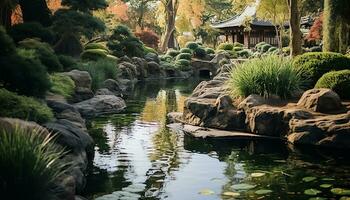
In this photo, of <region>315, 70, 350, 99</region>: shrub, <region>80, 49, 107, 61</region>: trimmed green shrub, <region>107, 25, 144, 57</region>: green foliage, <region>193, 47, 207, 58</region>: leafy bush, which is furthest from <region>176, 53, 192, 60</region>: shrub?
<region>315, 70, 350, 99</region>: shrub

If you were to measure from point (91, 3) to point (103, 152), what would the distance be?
1432 centimetres

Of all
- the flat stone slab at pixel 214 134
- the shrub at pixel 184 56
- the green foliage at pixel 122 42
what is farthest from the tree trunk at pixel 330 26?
the shrub at pixel 184 56

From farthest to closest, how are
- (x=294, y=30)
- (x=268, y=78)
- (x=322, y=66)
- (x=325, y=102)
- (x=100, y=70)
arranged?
(x=100, y=70)
(x=294, y=30)
(x=322, y=66)
(x=268, y=78)
(x=325, y=102)

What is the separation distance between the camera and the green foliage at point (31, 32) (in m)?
19.2

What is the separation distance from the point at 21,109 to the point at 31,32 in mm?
11352

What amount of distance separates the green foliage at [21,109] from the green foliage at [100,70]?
33.4 feet

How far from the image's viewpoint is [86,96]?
56.3 ft

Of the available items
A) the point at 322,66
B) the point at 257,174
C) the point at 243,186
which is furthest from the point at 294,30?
the point at 243,186

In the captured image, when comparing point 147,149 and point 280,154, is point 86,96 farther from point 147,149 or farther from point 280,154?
point 280,154

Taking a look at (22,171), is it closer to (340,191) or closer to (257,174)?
(257,174)

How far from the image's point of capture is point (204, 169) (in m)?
9.09

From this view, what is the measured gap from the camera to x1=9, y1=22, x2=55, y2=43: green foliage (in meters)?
19.2

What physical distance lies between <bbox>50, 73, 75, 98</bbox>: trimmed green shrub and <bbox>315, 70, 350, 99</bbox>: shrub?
755cm

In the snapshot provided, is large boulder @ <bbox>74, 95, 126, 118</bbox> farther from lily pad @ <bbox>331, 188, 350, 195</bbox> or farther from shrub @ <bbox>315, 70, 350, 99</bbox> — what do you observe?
lily pad @ <bbox>331, 188, 350, 195</bbox>
